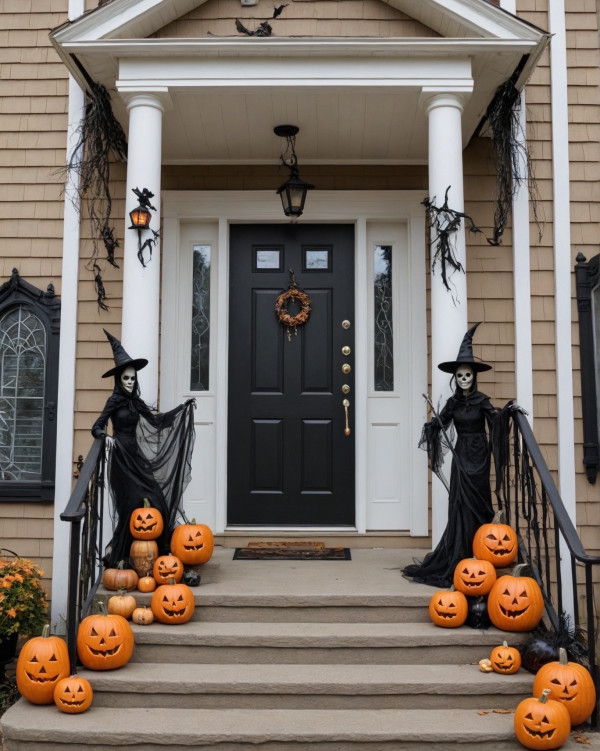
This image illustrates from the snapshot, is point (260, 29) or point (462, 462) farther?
point (260, 29)

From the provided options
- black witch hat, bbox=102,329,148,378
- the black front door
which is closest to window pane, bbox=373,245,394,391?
the black front door

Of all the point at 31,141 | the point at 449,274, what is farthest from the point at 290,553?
the point at 31,141

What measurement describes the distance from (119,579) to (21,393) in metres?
1.95

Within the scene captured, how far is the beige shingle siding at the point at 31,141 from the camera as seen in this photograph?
17.4ft

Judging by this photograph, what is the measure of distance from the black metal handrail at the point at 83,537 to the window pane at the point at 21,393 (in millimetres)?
1194

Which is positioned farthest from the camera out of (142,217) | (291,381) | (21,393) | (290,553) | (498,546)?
(291,381)

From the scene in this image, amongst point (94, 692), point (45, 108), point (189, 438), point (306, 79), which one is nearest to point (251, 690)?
point (94, 692)

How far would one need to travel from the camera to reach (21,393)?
5.27 meters

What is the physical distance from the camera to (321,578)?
418cm

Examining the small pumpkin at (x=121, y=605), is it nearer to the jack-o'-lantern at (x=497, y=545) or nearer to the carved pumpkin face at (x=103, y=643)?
the carved pumpkin face at (x=103, y=643)

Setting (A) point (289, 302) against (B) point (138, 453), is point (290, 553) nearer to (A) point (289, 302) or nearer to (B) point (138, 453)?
(B) point (138, 453)

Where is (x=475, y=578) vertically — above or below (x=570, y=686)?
above

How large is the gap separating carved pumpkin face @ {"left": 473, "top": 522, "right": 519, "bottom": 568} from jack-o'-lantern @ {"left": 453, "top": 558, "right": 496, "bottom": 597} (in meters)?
0.07

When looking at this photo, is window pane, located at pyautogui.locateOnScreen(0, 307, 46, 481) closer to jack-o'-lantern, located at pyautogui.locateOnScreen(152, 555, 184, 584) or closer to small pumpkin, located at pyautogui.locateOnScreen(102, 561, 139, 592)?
small pumpkin, located at pyautogui.locateOnScreen(102, 561, 139, 592)
